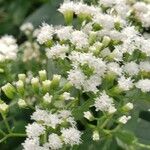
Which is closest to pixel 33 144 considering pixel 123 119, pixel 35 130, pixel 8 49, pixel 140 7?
pixel 35 130

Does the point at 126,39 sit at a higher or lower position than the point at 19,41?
higher

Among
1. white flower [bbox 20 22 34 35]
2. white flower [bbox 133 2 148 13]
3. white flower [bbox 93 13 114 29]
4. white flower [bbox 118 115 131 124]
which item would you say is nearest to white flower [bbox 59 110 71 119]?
white flower [bbox 118 115 131 124]

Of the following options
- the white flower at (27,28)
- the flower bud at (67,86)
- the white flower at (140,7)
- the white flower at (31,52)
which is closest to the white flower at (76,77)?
the flower bud at (67,86)

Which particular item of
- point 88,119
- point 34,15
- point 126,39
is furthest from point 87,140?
point 34,15

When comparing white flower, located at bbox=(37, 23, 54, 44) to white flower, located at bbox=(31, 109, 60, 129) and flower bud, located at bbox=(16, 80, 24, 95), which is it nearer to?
flower bud, located at bbox=(16, 80, 24, 95)

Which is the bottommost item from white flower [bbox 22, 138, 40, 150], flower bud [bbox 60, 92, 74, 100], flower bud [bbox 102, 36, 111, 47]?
white flower [bbox 22, 138, 40, 150]

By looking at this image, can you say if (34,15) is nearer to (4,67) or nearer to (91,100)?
(4,67)

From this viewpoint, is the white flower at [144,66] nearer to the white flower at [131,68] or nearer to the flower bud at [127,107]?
the white flower at [131,68]

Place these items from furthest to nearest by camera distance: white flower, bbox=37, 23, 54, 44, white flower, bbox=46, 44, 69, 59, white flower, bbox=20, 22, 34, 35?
white flower, bbox=20, 22, 34, 35 → white flower, bbox=37, 23, 54, 44 → white flower, bbox=46, 44, 69, 59
